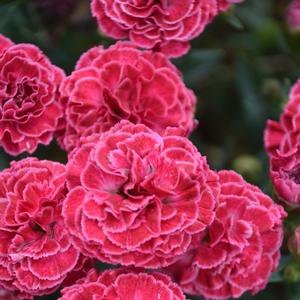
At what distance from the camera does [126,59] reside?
1202 millimetres

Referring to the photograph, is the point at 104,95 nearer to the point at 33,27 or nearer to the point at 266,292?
the point at 33,27

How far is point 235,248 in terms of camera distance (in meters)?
1.09

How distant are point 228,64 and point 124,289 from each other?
100cm

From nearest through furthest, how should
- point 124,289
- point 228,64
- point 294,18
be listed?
1. point 124,289
2. point 294,18
3. point 228,64

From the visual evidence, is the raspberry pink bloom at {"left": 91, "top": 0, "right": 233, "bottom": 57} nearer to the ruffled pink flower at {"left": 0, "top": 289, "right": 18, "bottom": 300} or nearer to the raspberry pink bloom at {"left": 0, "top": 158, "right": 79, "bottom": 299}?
the raspberry pink bloom at {"left": 0, "top": 158, "right": 79, "bottom": 299}

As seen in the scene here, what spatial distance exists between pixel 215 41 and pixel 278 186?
2.37ft

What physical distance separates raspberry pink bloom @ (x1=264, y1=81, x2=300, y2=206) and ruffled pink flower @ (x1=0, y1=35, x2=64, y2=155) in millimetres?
365

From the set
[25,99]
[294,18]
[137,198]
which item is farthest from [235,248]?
[294,18]

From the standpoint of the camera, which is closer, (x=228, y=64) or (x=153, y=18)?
(x=153, y=18)

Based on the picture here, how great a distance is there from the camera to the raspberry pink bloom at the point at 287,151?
1184mm

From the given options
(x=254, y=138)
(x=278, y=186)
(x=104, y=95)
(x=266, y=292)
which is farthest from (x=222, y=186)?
(x=254, y=138)

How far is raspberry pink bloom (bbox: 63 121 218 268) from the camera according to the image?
987 mm

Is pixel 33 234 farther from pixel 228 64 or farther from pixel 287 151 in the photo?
pixel 228 64

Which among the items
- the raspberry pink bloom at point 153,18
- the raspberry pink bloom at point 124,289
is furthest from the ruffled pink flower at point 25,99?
the raspberry pink bloom at point 124,289
